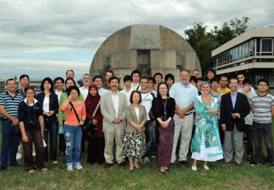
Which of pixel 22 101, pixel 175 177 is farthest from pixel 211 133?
pixel 22 101

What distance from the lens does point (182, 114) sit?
4789 millimetres

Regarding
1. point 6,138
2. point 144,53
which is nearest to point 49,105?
point 6,138

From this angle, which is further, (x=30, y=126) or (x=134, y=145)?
(x=134, y=145)

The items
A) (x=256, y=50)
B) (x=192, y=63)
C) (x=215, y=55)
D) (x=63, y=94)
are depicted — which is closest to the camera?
(x=63, y=94)

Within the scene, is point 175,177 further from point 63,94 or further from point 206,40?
point 206,40

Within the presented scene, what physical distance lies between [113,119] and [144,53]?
14.5 feet

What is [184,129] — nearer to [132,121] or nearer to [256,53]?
[132,121]

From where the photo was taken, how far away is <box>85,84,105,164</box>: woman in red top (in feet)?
16.1

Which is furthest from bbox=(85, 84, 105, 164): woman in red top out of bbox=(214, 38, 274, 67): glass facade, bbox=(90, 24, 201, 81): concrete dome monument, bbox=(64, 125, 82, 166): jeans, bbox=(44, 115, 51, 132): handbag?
bbox=(214, 38, 274, 67): glass facade

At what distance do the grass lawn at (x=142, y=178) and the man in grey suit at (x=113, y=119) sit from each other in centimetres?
27

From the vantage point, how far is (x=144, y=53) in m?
8.71

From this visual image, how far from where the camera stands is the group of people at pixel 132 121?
4.54 m

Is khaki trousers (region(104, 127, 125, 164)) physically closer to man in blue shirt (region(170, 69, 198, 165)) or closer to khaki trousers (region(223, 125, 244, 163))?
man in blue shirt (region(170, 69, 198, 165))

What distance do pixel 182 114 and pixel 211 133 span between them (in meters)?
0.57
